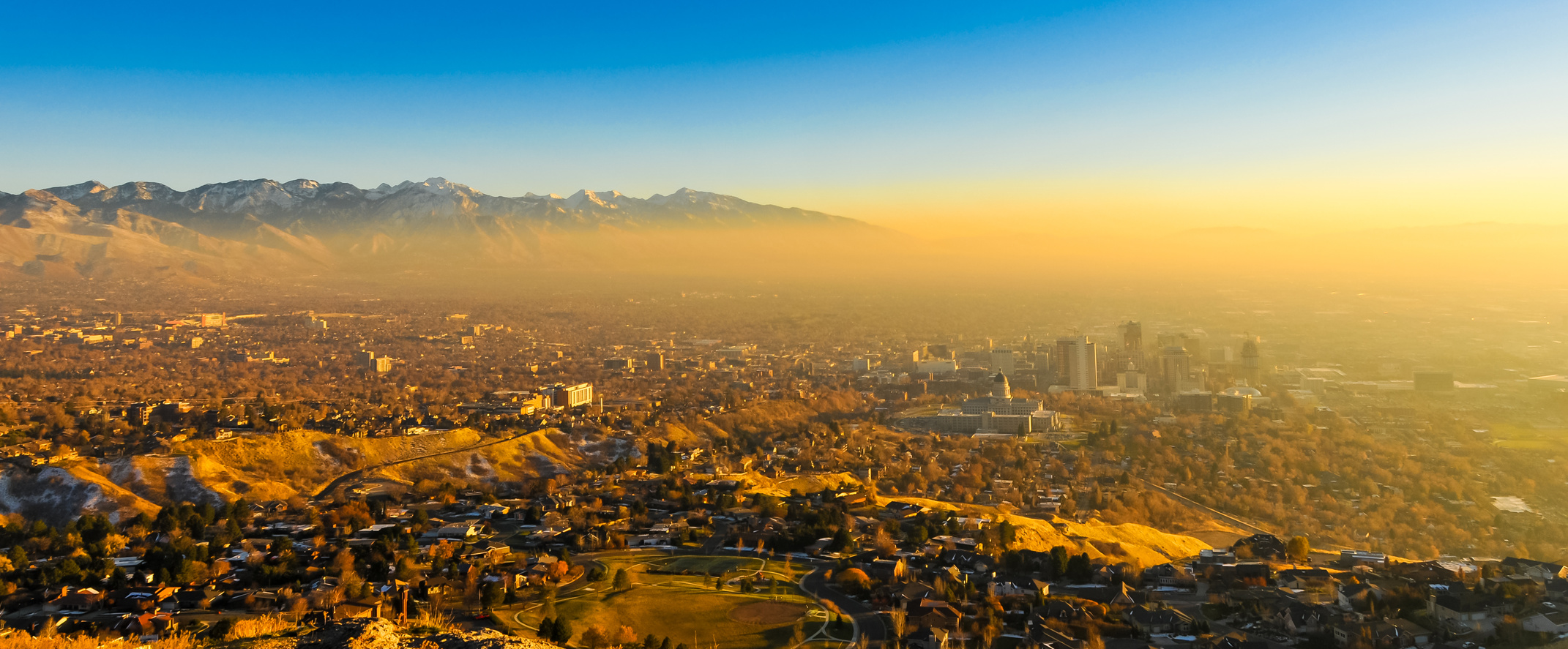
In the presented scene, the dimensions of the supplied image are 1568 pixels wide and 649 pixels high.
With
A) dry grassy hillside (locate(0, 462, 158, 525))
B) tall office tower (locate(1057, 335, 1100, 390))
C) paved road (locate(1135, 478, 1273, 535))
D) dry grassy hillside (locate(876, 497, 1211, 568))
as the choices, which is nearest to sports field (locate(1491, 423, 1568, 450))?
paved road (locate(1135, 478, 1273, 535))

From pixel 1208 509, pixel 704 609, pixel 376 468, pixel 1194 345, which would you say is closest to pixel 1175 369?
pixel 1194 345

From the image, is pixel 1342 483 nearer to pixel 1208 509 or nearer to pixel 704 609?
pixel 1208 509

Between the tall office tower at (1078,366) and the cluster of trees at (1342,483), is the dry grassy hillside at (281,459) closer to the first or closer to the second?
the cluster of trees at (1342,483)

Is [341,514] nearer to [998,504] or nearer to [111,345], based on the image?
[998,504]

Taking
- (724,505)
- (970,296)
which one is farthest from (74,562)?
(970,296)

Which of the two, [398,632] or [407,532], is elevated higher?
[398,632]
